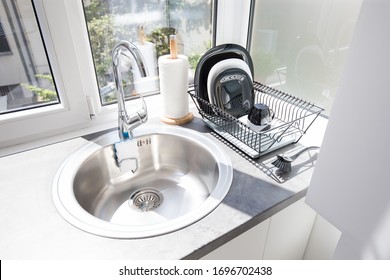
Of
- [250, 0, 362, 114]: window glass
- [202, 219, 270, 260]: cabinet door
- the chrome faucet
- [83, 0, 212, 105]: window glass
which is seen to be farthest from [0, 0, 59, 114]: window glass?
[250, 0, 362, 114]: window glass

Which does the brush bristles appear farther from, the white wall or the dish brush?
the white wall

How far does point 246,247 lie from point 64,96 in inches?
31.7

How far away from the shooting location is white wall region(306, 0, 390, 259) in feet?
1.23

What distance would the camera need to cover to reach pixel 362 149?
424mm

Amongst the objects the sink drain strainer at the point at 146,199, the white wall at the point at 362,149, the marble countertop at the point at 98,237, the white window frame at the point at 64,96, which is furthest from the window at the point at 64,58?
the white wall at the point at 362,149

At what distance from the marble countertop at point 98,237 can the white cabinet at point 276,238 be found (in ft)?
0.23

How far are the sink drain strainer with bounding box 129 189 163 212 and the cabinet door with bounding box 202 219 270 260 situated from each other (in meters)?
0.32

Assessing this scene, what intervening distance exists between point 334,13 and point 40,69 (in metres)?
1.03

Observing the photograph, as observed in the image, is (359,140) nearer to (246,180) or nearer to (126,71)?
(246,180)

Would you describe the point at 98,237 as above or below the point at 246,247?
above

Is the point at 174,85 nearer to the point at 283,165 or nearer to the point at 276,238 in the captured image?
the point at 283,165

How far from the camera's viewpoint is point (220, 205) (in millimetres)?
706

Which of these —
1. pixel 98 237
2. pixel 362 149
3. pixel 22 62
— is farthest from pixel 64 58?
pixel 362 149

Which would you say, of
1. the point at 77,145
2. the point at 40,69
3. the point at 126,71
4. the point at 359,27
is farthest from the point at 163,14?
the point at 359,27
